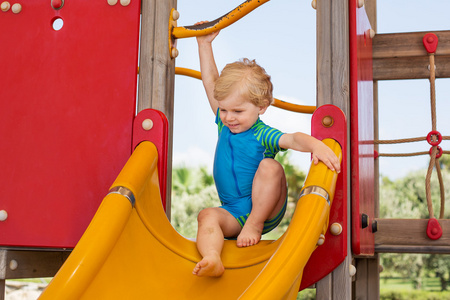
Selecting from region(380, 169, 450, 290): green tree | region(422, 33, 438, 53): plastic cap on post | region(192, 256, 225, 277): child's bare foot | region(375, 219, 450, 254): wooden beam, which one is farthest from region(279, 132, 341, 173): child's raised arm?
region(380, 169, 450, 290): green tree

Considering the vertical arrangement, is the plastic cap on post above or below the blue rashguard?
above

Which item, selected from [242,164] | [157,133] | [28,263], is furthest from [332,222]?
[28,263]

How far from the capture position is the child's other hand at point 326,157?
162cm

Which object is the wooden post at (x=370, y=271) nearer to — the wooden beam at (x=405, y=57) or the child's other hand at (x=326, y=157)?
the wooden beam at (x=405, y=57)

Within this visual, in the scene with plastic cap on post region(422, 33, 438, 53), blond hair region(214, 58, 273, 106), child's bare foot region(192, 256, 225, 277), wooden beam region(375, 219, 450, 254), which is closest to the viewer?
child's bare foot region(192, 256, 225, 277)

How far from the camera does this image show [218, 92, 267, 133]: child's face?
1788mm

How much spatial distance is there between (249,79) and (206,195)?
1178 centimetres

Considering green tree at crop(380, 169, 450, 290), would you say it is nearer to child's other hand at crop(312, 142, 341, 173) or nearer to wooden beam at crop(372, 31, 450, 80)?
wooden beam at crop(372, 31, 450, 80)

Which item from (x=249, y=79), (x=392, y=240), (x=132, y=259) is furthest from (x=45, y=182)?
(x=392, y=240)

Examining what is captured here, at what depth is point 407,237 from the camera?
2547mm

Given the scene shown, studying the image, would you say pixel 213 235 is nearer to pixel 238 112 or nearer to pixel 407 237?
pixel 238 112

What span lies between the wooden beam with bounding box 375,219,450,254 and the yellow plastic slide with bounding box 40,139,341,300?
3.40 ft

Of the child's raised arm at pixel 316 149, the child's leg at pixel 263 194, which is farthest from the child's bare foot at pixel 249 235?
the child's raised arm at pixel 316 149

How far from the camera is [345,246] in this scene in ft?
5.47
